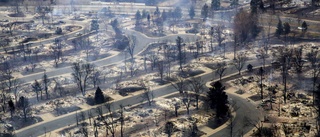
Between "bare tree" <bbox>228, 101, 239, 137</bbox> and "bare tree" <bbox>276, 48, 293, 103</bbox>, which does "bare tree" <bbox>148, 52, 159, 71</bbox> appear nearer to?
"bare tree" <bbox>228, 101, 239, 137</bbox>

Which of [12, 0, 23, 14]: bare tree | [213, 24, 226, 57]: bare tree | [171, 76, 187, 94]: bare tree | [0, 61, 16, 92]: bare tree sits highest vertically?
[12, 0, 23, 14]: bare tree

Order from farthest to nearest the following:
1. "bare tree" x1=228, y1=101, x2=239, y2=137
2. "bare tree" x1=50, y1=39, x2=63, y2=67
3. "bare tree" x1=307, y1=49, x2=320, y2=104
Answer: "bare tree" x1=50, y1=39, x2=63, y2=67 < "bare tree" x1=307, y1=49, x2=320, y2=104 < "bare tree" x1=228, y1=101, x2=239, y2=137

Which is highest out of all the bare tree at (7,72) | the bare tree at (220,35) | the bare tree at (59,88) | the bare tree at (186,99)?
the bare tree at (220,35)

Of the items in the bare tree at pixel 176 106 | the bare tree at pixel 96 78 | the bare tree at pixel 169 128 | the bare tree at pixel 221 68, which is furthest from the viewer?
the bare tree at pixel 96 78

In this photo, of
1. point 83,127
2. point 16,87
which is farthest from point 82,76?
A: point 83,127

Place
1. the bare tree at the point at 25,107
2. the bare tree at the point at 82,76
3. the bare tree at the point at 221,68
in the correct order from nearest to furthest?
the bare tree at the point at 25,107
the bare tree at the point at 82,76
the bare tree at the point at 221,68

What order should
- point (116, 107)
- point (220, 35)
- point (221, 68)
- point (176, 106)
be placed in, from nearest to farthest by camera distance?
point (176, 106) → point (116, 107) → point (221, 68) → point (220, 35)

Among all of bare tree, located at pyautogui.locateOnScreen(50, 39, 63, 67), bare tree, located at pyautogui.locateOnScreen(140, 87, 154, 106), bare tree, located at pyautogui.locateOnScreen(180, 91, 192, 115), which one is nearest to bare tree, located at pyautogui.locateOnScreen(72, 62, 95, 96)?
bare tree, located at pyautogui.locateOnScreen(50, 39, 63, 67)

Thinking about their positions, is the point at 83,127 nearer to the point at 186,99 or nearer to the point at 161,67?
the point at 186,99

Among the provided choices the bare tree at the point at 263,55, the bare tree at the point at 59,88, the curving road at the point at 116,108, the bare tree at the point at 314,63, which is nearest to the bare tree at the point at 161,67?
the curving road at the point at 116,108

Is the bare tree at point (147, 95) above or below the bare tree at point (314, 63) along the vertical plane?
below

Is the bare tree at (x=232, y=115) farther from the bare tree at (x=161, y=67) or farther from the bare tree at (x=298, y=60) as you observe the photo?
the bare tree at (x=298, y=60)
